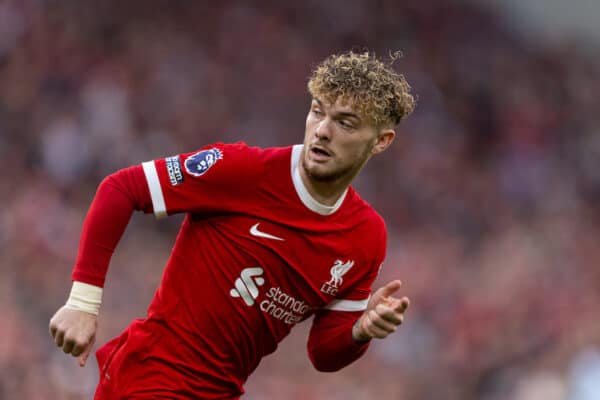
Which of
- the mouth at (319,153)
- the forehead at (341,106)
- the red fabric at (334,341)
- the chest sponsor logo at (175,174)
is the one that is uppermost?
the forehead at (341,106)

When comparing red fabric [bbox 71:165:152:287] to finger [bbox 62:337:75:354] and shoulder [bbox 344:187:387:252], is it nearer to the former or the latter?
finger [bbox 62:337:75:354]

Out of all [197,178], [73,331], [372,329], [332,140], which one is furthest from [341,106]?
[73,331]

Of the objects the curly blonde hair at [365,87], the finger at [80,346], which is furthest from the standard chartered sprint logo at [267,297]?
the curly blonde hair at [365,87]

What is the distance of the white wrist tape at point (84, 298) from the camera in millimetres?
3643

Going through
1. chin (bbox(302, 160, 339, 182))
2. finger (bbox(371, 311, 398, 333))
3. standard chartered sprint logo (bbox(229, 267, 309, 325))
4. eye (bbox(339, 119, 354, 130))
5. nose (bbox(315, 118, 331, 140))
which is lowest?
standard chartered sprint logo (bbox(229, 267, 309, 325))

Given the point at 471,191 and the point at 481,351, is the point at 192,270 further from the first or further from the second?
the point at 471,191

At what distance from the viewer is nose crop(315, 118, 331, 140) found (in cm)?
385

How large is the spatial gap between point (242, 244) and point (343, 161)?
1.61 feet

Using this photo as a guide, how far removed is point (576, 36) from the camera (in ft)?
47.2

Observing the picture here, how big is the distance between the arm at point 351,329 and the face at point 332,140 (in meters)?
0.48

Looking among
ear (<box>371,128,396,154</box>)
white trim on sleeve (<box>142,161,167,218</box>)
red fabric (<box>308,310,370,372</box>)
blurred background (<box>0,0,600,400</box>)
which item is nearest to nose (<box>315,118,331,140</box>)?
ear (<box>371,128,396,154</box>)

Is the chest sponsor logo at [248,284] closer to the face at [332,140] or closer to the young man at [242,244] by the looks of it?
the young man at [242,244]

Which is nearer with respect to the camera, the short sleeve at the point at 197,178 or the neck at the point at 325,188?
the short sleeve at the point at 197,178

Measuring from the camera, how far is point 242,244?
12.7ft
